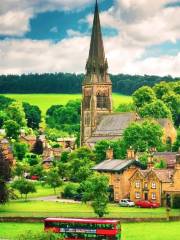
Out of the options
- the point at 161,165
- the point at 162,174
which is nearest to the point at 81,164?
the point at 161,165

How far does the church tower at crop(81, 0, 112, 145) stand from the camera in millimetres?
161750

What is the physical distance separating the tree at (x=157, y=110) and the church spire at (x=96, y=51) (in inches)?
563

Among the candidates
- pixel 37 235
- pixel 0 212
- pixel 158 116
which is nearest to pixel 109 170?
pixel 0 212

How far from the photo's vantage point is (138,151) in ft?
401

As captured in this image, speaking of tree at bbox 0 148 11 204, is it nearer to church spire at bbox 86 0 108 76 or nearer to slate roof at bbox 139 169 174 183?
slate roof at bbox 139 169 174 183

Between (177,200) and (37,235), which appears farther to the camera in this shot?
(177,200)

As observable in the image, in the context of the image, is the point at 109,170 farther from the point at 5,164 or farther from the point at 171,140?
the point at 171,140

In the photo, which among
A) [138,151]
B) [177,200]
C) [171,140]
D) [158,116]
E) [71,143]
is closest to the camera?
[177,200]

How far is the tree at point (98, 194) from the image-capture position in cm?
7656

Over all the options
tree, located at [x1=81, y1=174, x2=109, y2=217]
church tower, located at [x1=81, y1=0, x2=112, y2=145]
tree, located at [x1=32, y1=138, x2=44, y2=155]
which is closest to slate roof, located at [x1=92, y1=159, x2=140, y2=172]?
tree, located at [x1=81, y1=174, x2=109, y2=217]

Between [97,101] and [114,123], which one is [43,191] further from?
[97,101]

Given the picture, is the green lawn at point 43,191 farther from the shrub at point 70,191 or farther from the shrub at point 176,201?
the shrub at point 176,201

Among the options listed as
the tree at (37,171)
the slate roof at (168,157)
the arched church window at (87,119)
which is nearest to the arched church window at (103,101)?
the arched church window at (87,119)

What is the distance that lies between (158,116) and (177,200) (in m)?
73.6
